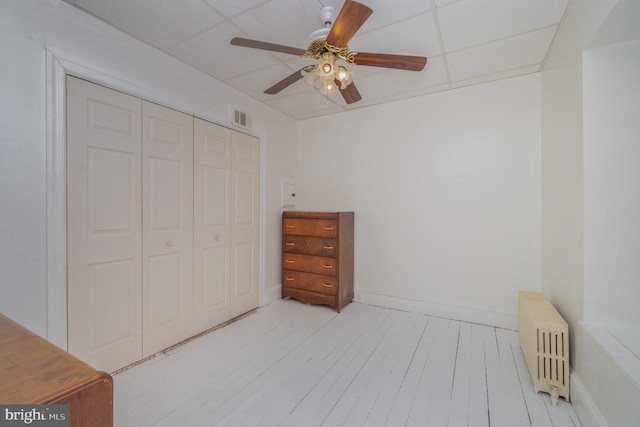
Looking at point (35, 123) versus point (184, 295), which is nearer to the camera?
point (35, 123)

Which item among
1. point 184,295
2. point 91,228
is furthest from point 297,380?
point 91,228

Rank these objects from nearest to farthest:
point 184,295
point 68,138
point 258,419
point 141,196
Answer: point 258,419 → point 68,138 → point 141,196 → point 184,295

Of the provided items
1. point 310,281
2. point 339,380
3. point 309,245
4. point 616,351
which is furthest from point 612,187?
point 310,281

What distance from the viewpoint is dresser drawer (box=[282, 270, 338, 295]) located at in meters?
3.07

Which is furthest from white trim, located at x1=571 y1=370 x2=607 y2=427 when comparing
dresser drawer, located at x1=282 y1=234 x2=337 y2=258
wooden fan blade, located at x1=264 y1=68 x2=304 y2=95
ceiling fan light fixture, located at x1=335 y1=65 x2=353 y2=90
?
wooden fan blade, located at x1=264 y1=68 x2=304 y2=95

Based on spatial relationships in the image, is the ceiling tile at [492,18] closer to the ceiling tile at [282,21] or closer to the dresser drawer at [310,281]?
the ceiling tile at [282,21]

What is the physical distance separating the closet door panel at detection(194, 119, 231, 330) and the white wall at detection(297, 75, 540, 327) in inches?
54.1

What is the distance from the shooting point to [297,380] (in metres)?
1.82

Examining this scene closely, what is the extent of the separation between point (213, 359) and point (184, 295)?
64 cm

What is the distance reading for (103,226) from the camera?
72.8 inches

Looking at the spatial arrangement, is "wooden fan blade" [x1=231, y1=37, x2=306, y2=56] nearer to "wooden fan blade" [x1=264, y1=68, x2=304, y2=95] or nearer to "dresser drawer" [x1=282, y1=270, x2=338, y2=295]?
"wooden fan blade" [x1=264, y1=68, x2=304, y2=95]

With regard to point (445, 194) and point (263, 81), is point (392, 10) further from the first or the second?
point (445, 194)

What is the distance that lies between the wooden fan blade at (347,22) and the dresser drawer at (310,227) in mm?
1865

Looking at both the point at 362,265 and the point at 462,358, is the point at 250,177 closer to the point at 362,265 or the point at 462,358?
the point at 362,265
